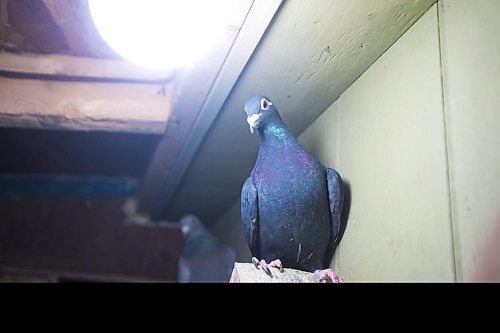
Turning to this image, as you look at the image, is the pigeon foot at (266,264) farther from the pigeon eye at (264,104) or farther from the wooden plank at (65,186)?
the wooden plank at (65,186)

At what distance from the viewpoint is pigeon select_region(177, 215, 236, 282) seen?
2031 mm

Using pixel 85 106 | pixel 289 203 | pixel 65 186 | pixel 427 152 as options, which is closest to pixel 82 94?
pixel 85 106

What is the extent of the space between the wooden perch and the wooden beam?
50 centimetres

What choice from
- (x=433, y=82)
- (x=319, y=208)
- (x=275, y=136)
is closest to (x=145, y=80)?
(x=275, y=136)

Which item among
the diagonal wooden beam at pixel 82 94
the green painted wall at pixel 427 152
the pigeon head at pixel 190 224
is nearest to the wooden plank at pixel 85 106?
the diagonal wooden beam at pixel 82 94

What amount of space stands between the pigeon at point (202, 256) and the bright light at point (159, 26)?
1022mm

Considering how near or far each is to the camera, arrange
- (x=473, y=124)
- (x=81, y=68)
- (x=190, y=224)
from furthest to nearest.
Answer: (x=190, y=224) → (x=81, y=68) → (x=473, y=124)

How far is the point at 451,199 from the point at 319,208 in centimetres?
35

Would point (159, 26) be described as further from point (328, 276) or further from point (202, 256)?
point (202, 256)

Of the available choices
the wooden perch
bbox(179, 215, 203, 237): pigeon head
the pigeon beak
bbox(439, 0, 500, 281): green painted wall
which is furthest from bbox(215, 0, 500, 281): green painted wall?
bbox(179, 215, 203, 237): pigeon head

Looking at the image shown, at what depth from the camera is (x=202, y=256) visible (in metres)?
2.22

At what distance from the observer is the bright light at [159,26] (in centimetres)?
99

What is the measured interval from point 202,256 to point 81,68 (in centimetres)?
103
